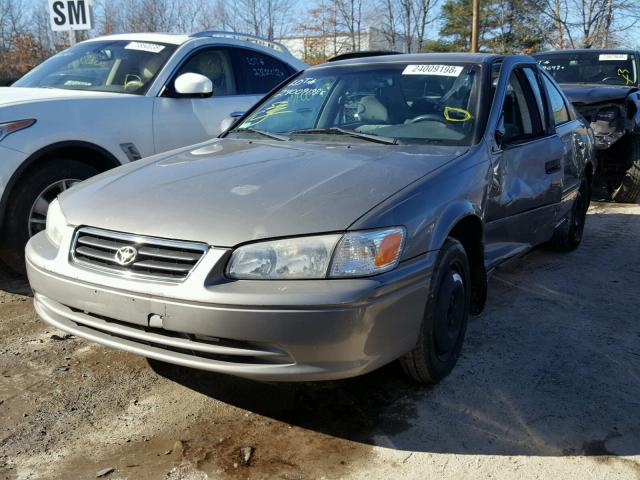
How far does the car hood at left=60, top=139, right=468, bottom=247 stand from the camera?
243 cm

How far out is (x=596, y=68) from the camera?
8828mm

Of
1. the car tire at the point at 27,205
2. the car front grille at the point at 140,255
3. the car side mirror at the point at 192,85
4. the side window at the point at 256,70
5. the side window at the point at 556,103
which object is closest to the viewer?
the car front grille at the point at 140,255

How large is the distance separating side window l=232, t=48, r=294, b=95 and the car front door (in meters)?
2.55

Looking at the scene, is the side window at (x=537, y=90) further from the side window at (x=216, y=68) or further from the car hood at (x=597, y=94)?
the car hood at (x=597, y=94)

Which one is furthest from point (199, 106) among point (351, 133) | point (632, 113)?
point (632, 113)

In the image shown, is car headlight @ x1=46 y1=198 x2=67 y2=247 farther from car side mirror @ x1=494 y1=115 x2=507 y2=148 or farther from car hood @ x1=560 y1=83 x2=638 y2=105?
car hood @ x1=560 y1=83 x2=638 y2=105

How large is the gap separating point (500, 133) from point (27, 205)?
298 centimetres

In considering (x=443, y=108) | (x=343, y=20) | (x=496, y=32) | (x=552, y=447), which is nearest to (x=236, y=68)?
(x=443, y=108)

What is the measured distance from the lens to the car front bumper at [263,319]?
225cm

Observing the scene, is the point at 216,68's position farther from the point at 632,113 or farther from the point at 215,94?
the point at 632,113

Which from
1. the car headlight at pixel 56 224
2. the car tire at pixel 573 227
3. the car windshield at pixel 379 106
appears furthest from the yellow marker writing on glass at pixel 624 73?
the car headlight at pixel 56 224

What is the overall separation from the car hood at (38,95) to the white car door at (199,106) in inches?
15.0

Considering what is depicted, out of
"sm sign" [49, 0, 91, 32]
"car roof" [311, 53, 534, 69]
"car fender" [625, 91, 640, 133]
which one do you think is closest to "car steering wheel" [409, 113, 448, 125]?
"car roof" [311, 53, 534, 69]

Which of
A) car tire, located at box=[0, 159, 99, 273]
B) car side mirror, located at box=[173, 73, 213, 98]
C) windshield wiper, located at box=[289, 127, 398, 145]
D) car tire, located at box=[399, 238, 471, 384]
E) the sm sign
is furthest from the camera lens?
the sm sign
